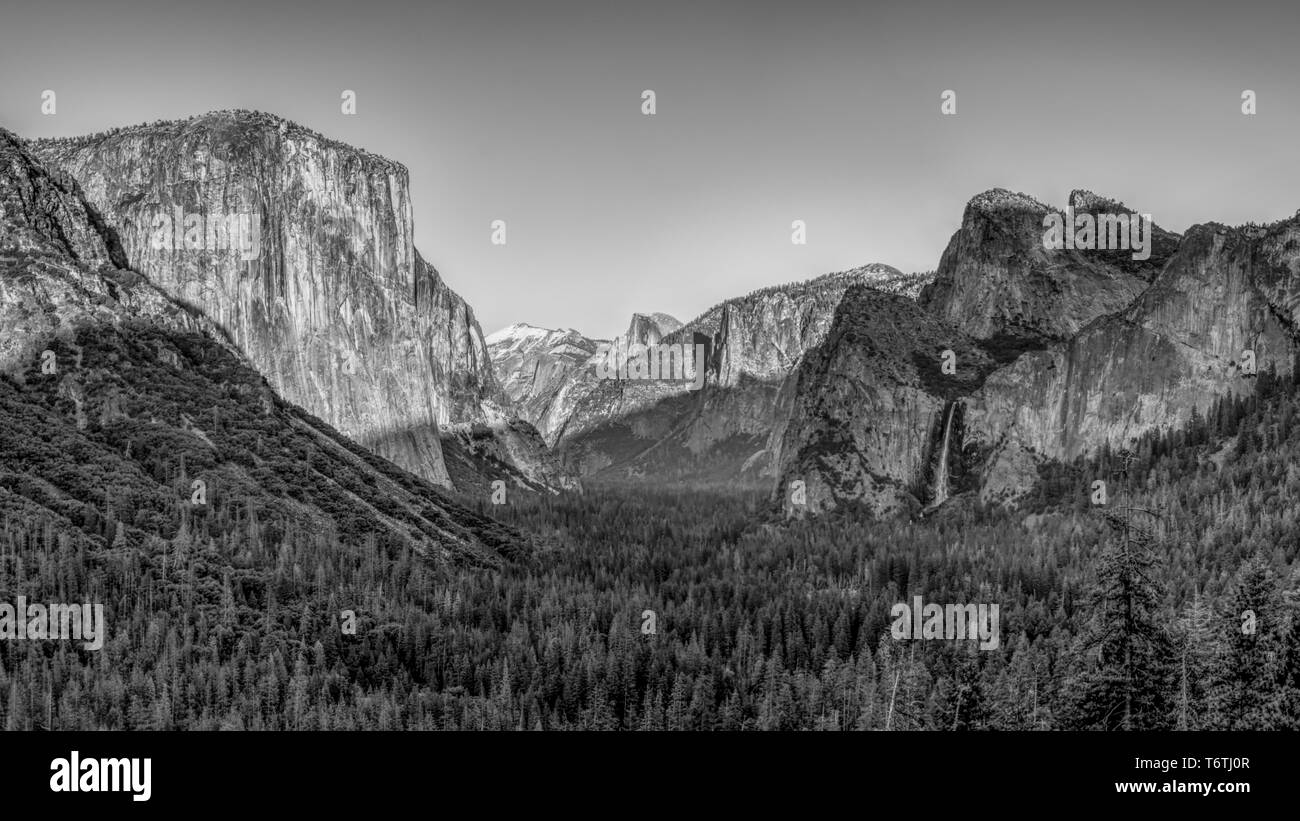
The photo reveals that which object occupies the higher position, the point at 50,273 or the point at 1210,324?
the point at 50,273

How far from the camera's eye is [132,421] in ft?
512

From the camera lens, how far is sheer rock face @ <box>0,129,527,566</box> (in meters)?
140

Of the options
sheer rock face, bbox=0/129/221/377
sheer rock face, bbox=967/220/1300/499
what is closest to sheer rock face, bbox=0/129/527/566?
sheer rock face, bbox=0/129/221/377

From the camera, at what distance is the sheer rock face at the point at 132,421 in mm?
140375

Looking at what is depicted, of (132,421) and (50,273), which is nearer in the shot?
(132,421)

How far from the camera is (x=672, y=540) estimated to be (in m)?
200

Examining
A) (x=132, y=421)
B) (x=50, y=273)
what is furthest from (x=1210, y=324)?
(x=50, y=273)

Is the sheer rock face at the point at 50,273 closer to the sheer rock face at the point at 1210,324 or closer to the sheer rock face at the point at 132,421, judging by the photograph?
the sheer rock face at the point at 132,421

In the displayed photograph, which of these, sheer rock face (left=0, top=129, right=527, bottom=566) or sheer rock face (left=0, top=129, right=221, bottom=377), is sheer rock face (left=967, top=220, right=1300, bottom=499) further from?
sheer rock face (left=0, top=129, right=221, bottom=377)

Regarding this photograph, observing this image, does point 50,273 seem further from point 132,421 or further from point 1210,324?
point 1210,324

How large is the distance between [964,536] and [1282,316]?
166 feet

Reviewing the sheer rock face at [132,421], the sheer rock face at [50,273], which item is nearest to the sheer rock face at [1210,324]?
the sheer rock face at [132,421]
